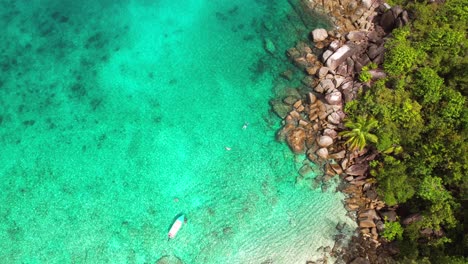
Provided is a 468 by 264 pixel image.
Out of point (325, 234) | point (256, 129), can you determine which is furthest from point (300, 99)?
point (325, 234)

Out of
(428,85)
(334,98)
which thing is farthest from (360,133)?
(428,85)

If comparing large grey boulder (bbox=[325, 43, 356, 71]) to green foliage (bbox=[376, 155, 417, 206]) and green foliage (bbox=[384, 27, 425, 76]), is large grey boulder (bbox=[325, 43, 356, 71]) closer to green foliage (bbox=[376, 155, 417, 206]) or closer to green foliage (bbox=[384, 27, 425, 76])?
green foliage (bbox=[384, 27, 425, 76])

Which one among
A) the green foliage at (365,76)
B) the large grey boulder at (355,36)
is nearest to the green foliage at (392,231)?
the green foliage at (365,76)

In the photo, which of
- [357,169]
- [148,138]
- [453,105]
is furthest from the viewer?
[148,138]

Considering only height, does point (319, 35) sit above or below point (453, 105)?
below

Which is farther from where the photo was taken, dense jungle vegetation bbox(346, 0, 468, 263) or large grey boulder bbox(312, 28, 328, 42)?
large grey boulder bbox(312, 28, 328, 42)

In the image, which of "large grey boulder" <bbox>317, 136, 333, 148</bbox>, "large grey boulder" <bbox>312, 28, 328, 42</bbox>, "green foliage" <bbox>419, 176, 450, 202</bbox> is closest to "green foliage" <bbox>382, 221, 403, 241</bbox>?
"green foliage" <bbox>419, 176, 450, 202</bbox>

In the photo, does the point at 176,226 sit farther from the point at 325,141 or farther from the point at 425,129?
the point at 425,129
